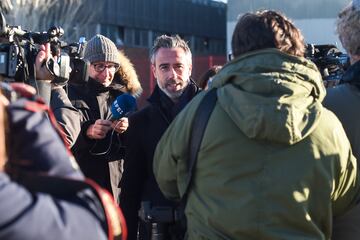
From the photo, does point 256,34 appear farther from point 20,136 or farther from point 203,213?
point 20,136

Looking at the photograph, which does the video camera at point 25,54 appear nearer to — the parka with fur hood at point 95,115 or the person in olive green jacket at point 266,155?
the parka with fur hood at point 95,115

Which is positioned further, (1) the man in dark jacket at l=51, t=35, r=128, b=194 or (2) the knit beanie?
(2) the knit beanie

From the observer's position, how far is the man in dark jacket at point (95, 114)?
10.7 feet

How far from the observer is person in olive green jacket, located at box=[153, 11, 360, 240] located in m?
2.07

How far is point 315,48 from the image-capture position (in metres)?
4.08

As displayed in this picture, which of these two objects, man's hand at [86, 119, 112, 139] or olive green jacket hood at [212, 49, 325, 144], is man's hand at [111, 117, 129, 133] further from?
olive green jacket hood at [212, 49, 325, 144]

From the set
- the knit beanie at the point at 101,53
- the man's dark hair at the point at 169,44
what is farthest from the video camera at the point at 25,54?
the knit beanie at the point at 101,53

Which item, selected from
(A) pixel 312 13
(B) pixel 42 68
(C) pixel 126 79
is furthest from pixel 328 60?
(A) pixel 312 13

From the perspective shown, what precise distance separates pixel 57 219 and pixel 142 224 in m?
2.13

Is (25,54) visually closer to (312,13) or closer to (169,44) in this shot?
(169,44)

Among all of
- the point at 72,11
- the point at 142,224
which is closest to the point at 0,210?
the point at 142,224

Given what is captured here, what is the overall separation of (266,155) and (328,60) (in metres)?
1.90

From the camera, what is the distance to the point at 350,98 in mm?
2482

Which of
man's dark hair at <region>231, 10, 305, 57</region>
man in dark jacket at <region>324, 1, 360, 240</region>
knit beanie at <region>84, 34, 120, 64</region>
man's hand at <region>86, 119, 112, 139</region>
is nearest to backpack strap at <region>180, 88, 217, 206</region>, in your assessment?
man's dark hair at <region>231, 10, 305, 57</region>
